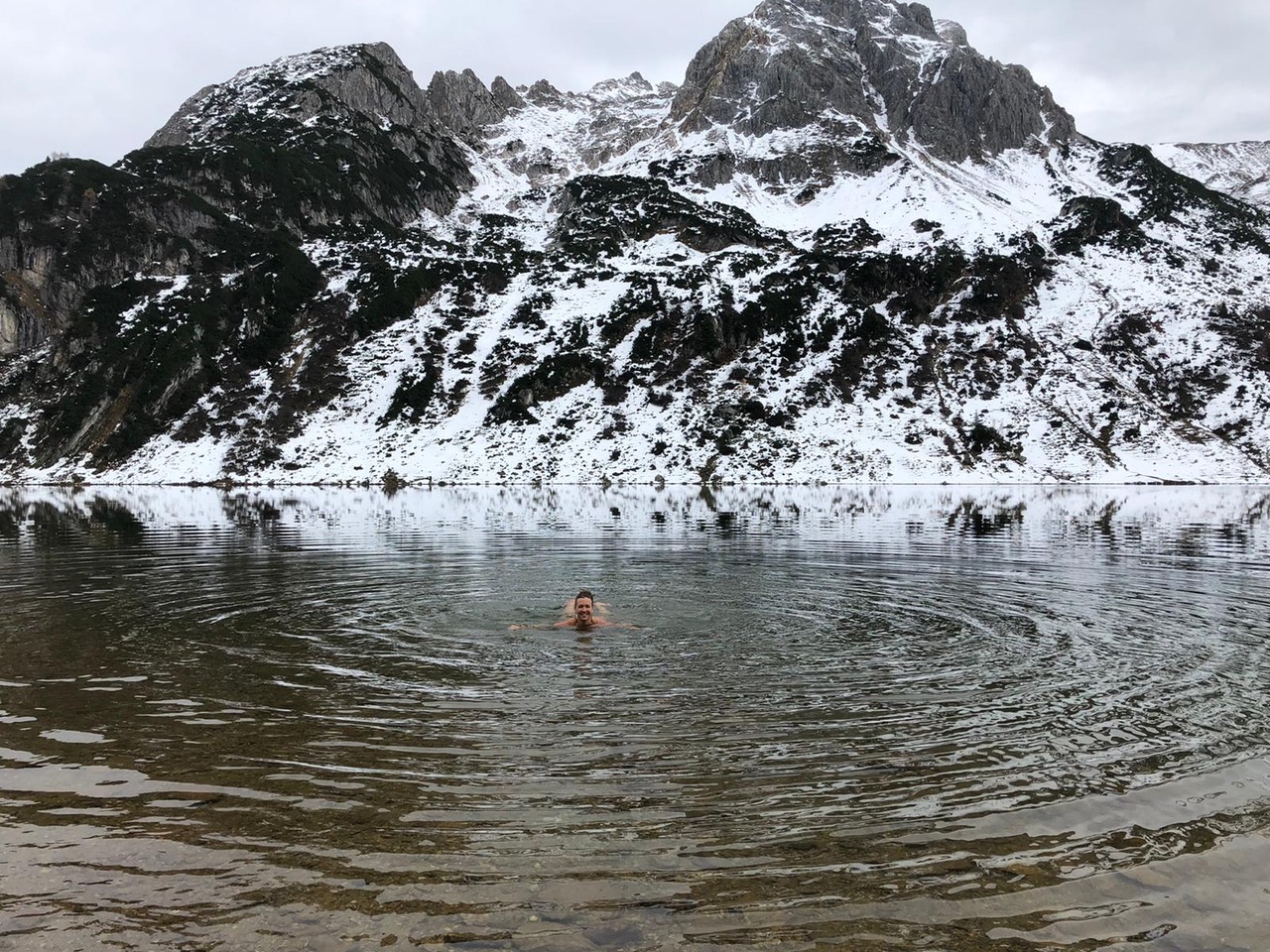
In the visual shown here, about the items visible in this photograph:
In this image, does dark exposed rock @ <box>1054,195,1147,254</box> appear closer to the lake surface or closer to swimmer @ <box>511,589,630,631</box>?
the lake surface

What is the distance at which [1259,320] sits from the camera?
14662 cm

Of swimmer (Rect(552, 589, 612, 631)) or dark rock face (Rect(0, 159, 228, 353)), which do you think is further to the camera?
dark rock face (Rect(0, 159, 228, 353))

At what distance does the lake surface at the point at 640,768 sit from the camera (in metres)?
6.50

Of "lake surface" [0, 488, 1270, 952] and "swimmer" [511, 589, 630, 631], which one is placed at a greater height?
"swimmer" [511, 589, 630, 631]

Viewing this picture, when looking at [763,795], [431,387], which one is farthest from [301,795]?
[431,387]

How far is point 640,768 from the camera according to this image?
385 inches

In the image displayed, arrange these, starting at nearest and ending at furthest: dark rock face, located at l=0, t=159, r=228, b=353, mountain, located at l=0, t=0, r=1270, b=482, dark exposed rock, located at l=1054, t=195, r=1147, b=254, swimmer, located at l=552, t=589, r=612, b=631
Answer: swimmer, located at l=552, t=589, r=612, b=631, mountain, located at l=0, t=0, r=1270, b=482, dark rock face, located at l=0, t=159, r=228, b=353, dark exposed rock, located at l=1054, t=195, r=1147, b=254

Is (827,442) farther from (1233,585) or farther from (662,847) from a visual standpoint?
(662,847)

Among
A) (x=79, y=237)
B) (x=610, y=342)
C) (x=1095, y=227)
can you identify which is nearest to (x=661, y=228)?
(x=610, y=342)

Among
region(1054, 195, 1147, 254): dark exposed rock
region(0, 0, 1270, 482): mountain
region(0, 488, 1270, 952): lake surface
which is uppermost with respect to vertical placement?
region(1054, 195, 1147, 254): dark exposed rock

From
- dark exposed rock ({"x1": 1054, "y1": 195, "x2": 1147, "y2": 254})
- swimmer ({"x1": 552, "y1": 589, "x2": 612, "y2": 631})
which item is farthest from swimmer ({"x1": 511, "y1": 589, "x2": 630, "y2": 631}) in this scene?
dark exposed rock ({"x1": 1054, "y1": 195, "x2": 1147, "y2": 254})

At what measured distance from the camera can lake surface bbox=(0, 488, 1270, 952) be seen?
21.3 ft

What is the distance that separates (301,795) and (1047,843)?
7.67 meters

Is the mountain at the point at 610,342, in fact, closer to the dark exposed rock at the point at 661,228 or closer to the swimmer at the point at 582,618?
the dark exposed rock at the point at 661,228
